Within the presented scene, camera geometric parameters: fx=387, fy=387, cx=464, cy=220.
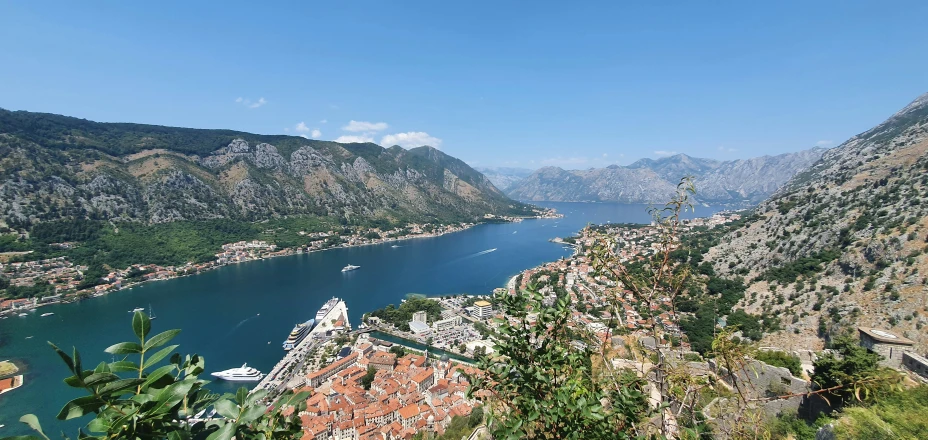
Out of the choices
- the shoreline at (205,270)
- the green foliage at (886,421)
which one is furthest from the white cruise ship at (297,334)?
the green foliage at (886,421)

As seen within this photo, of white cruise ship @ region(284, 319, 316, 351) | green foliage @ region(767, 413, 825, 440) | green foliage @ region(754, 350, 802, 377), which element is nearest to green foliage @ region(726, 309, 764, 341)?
green foliage @ region(754, 350, 802, 377)

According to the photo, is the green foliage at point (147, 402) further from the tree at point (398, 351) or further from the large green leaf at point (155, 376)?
the tree at point (398, 351)

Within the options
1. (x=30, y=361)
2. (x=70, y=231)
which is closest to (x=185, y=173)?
(x=70, y=231)

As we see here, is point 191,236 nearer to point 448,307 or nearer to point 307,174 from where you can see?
point 307,174

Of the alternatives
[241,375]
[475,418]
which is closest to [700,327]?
[475,418]

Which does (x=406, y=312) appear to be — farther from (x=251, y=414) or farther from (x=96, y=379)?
(x=96, y=379)

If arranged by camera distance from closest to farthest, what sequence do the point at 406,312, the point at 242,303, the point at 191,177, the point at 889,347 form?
the point at 889,347, the point at 406,312, the point at 242,303, the point at 191,177
